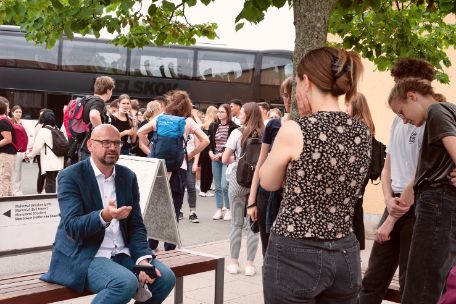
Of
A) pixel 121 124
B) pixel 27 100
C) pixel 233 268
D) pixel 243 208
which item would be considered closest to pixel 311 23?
pixel 243 208

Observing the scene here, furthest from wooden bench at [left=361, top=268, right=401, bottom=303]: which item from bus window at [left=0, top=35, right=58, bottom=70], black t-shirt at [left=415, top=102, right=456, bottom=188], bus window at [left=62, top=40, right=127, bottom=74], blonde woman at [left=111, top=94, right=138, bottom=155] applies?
bus window at [left=0, top=35, right=58, bottom=70]

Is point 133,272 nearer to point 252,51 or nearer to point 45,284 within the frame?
point 45,284

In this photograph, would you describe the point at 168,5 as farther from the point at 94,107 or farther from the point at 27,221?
the point at 94,107

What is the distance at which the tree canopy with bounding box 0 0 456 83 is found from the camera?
514 cm

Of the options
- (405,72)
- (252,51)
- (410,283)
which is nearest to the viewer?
(410,283)

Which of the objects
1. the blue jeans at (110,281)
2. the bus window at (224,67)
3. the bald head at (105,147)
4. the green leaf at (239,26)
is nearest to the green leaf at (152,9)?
the green leaf at (239,26)

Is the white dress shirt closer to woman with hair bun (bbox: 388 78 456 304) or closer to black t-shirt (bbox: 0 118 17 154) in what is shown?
woman with hair bun (bbox: 388 78 456 304)

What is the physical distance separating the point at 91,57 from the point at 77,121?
16.5 m

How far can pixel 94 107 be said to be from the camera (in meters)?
8.58

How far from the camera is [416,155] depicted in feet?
14.3

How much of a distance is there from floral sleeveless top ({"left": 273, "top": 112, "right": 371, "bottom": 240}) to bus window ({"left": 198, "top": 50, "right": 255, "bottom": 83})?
875 inches

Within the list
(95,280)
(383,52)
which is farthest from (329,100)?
(383,52)

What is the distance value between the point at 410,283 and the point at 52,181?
9.07 m

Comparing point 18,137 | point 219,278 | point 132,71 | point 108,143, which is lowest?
point 219,278
